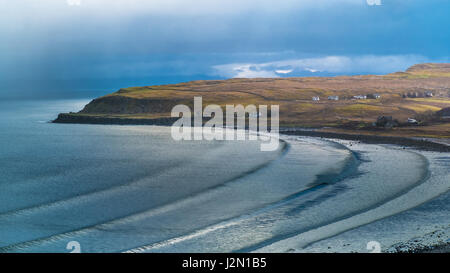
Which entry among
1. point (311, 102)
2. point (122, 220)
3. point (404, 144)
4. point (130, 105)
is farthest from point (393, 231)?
point (130, 105)

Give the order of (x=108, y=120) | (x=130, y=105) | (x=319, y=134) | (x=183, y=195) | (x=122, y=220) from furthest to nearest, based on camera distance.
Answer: (x=130, y=105) < (x=108, y=120) < (x=319, y=134) < (x=183, y=195) < (x=122, y=220)

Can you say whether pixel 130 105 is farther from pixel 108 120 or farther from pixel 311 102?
pixel 311 102

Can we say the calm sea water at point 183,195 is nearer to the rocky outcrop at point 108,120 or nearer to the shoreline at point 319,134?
the shoreline at point 319,134

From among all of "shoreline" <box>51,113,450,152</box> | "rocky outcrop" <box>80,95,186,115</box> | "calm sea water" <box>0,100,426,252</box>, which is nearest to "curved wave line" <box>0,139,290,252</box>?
"calm sea water" <box>0,100,426,252</box>

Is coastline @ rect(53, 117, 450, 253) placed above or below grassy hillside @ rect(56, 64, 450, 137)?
below

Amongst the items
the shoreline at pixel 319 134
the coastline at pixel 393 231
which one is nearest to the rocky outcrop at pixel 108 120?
the shoreline at pixel 319 134

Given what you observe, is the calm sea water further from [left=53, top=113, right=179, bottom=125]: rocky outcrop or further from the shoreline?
[left=53, top=113, right=179, bottom=125]: rocky outcrop

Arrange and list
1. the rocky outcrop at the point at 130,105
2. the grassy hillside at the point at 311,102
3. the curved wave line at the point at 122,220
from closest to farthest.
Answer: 1. the curved wave line at the point at 122,220
2. the grassy hillside at the point at 311,102
3. the rocky outcrop at the point at 130,105

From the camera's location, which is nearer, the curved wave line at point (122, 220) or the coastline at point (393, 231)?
the coastline at point (393, 231)
